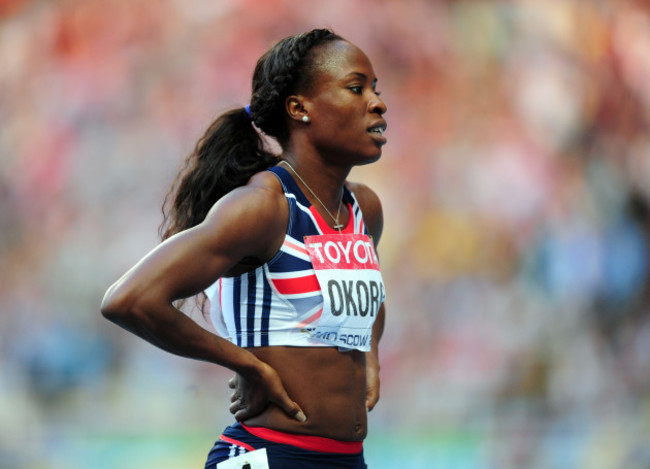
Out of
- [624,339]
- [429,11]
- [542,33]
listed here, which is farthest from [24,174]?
[624,339]

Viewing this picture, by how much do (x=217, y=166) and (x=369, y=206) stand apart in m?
0.57

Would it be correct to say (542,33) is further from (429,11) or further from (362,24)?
(362,24)

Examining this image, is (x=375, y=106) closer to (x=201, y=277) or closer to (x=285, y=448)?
(x=201, y=277)

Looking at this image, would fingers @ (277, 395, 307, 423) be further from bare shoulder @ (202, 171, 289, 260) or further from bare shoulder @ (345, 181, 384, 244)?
bare shoulder @ (345, 181, 384, 244)

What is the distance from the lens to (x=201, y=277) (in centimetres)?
196

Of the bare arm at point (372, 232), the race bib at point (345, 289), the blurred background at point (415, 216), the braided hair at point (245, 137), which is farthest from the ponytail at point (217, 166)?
the blurred background at point (415, 216)

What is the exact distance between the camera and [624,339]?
16.6 ft

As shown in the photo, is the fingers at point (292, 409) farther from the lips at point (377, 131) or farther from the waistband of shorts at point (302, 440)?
the lips at point (377, 131)

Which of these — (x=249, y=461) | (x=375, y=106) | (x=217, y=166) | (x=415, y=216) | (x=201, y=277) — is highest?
(x=415, y=216)

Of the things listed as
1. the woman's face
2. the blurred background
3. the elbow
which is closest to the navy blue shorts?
the elbow

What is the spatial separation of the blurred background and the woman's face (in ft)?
9.02

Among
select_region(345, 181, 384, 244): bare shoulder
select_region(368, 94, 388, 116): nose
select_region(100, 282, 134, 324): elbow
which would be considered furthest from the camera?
select_region(345, 181, 384, 244): bare shoulder

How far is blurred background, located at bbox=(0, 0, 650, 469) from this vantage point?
4.84 metres

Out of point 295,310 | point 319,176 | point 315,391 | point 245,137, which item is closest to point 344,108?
point 319,176
